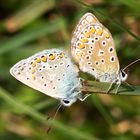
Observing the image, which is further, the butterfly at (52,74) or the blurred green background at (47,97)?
the blurred green background at (47,97)

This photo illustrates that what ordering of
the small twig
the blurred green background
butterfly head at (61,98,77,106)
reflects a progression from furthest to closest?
the blurred green background
butterfly head at (61,98,77,106)
the small twig

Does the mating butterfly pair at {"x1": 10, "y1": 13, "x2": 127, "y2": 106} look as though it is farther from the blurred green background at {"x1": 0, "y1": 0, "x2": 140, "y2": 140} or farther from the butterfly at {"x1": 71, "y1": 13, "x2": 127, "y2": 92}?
the blurred green background at {"x1": 0, "y1": 0, "x2": 140, "y2": 140}

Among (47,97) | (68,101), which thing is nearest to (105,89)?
(68,101)

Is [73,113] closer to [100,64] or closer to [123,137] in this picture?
[123,137]

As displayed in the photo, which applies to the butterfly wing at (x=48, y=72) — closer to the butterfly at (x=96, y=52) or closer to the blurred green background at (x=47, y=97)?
the butterfly at (x=96, y=52)

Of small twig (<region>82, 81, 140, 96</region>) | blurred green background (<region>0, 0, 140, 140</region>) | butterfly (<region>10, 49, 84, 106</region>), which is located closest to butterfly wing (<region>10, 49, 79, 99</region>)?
butterfly (<region>10, 49, 84, 106</region>)

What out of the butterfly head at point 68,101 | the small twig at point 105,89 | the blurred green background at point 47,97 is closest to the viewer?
the small twig at point 105,89

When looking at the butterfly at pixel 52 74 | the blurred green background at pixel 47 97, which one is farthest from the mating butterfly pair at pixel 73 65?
the blurred green background at pixel 47 97
